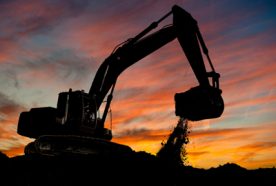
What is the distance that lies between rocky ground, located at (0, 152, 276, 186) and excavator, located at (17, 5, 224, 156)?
2.05 feet

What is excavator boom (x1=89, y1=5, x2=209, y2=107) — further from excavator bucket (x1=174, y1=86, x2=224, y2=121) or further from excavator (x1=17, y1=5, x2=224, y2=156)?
excavator bucket (x1=174, y1=86, x2=224, y2=121)

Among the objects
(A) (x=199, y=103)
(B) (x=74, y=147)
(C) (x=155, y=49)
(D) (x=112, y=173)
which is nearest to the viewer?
(A) (x=199, y=103)

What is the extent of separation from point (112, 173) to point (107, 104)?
3287 mm

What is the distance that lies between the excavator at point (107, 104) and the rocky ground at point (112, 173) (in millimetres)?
626

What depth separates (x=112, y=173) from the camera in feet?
34.8

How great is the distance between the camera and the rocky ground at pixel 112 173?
10.2 meters

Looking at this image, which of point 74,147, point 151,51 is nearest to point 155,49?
point 151,51

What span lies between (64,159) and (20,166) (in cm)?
137

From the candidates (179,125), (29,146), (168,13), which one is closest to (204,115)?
(179,125)

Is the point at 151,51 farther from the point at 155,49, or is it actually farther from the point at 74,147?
the point at 74,147

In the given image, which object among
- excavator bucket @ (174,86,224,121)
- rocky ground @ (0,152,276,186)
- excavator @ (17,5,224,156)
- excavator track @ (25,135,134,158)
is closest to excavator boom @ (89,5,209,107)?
excavator @ (17,5,224,156)

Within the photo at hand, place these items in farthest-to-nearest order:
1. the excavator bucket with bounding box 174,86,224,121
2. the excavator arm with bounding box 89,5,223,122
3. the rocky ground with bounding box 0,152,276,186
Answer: the excavator arm with bounding box 89,5,223,122 → the excavator bucket with bounding box 174,86,224,121 → the rocky ground with bounding box 0,152,276,186

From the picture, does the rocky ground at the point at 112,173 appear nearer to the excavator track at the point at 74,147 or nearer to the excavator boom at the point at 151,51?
the excavator track at the point at 74,147

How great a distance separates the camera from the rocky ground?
10.2 m
